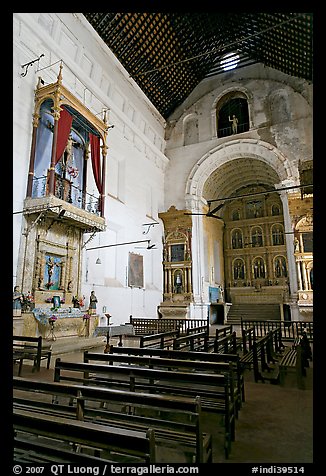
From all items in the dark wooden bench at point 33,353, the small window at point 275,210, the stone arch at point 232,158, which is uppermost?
the stone arch at point 232,158

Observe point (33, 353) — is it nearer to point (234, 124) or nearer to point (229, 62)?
point (234, 124)

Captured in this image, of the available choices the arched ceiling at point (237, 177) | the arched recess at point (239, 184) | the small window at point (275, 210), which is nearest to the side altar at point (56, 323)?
the arched recess at point (239, 184)

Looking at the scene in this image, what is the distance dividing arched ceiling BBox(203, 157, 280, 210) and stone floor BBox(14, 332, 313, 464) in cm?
1240

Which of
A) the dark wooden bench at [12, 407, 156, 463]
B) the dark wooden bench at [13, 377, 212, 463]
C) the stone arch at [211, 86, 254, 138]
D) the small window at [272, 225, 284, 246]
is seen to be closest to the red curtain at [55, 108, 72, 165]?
the dark wooden bench at [13, 377, 212, 463]

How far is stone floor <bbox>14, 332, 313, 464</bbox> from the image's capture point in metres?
2.38

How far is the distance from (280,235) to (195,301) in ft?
25.9

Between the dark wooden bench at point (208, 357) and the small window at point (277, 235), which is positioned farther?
the small window at point (277, 235)

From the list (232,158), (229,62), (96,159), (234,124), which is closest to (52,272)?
(96,159)

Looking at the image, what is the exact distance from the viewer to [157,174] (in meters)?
16.3

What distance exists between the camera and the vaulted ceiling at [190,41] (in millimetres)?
11492

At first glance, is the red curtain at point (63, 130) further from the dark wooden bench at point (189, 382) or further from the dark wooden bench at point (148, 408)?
the dark wooden bench at point (148, 408)

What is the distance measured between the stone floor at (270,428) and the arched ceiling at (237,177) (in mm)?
12398

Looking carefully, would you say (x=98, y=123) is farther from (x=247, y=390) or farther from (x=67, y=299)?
(x=247, y=390)

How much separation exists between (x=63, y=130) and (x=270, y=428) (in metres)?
8.56
